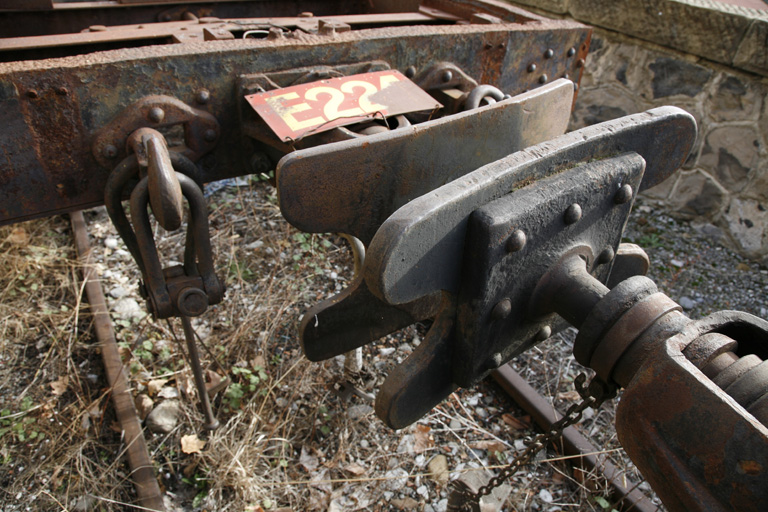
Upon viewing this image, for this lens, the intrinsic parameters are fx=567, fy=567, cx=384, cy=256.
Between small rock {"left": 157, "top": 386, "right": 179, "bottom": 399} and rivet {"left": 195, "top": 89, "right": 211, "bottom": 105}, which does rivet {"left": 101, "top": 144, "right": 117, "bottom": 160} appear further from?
small rock {"left": 157, "top": 386, "right": 179, "bottom": 399}

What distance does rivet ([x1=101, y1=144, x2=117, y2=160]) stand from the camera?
149 centimetres

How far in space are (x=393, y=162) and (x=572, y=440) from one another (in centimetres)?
169

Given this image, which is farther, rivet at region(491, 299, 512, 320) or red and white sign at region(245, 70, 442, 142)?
red and white sign at region(245, 70, 442, 142)

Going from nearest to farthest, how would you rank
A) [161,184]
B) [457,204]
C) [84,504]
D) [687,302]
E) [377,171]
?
[457,204] → [377,171] → [161,184] → [84,504] → [687,302]

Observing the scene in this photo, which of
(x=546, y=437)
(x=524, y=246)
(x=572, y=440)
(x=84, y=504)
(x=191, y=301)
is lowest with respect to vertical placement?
(x=84, y=504)

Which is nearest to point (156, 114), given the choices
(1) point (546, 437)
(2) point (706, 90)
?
(1) point (546, 437)

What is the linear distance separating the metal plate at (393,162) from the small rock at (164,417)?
166 centimetres

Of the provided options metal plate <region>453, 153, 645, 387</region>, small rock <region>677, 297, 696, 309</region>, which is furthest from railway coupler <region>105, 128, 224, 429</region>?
small rock <region>677, 297, 696, 309</region>

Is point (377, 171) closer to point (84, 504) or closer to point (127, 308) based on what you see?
point (84, 504)

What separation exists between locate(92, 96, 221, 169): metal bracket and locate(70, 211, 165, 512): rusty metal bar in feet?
4.44

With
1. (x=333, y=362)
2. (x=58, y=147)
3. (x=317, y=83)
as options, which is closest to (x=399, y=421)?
(x=317, y=83)

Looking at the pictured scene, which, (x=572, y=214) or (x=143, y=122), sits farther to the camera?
(x=143, y=122)

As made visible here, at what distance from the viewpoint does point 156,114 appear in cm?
148

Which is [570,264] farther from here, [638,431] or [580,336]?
[638,431]
